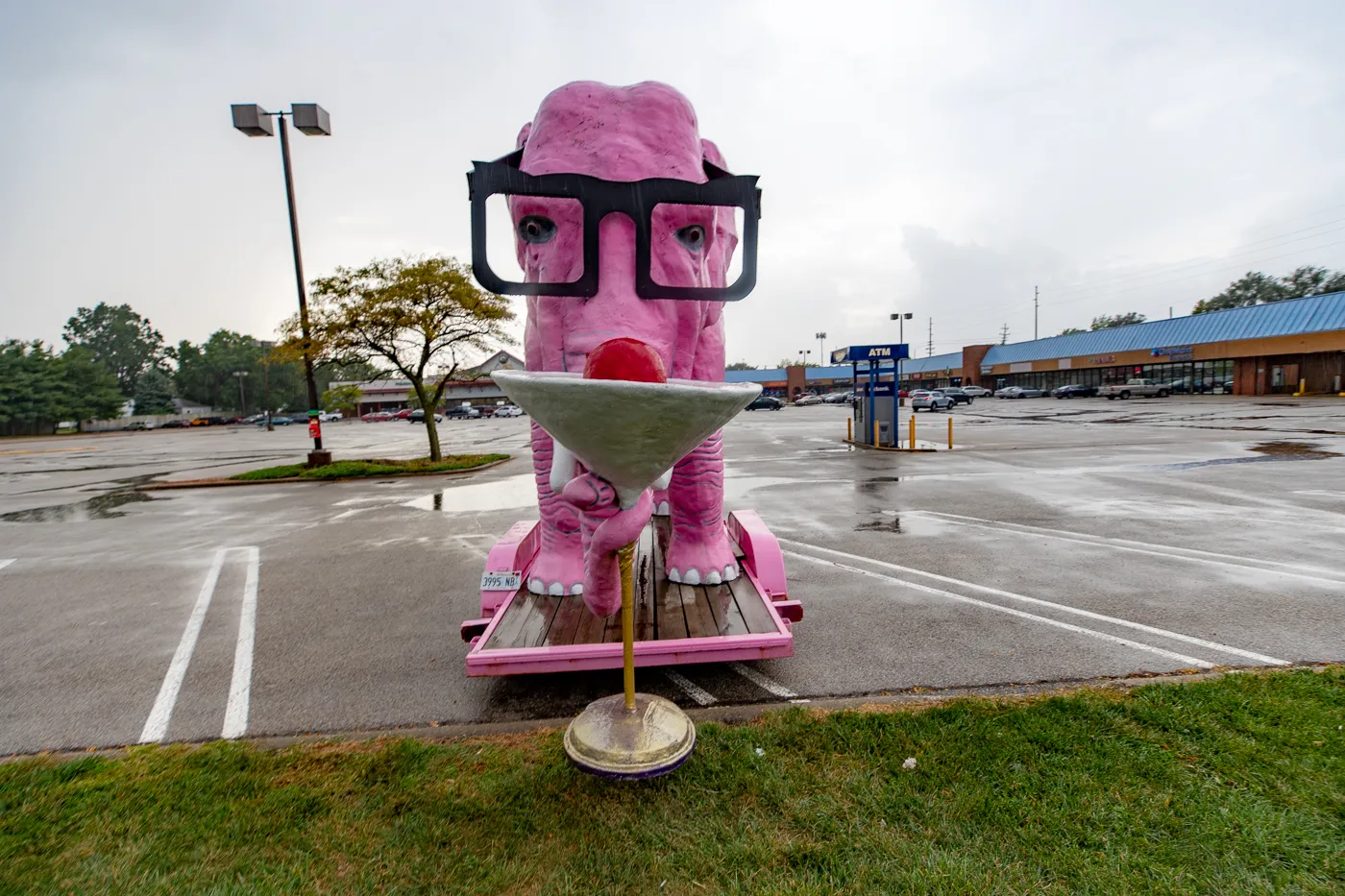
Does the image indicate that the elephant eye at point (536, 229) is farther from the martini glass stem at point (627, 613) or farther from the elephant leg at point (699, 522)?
the elephant leg at point (699, 522)

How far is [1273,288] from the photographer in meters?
60.0

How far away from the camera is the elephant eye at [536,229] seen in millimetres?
2576

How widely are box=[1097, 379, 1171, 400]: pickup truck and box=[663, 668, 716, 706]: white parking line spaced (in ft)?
152

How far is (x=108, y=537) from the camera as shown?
25.6 ft

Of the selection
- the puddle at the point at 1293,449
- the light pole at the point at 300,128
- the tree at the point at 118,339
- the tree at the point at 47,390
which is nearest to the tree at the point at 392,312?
the light pole at the point at 300,128

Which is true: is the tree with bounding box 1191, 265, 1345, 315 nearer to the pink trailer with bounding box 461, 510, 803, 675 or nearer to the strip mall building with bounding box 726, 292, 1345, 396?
the strip mall building with bounding box 726, 292, 1345, 396

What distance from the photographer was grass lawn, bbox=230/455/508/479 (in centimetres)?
1349

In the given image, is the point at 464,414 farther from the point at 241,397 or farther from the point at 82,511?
the point at 82,511

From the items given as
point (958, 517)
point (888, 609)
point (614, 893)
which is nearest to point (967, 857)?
point (614, 893)

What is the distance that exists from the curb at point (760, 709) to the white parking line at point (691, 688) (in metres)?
0.08

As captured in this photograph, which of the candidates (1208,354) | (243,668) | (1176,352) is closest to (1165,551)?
(243,668)

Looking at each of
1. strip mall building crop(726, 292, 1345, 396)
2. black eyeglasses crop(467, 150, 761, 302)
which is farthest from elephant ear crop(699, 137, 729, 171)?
strip mall building crop(726, 292, 1345, 396)

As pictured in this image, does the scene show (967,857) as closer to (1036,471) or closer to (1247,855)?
(1247,855)

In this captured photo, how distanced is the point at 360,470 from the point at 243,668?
11.1 metres
